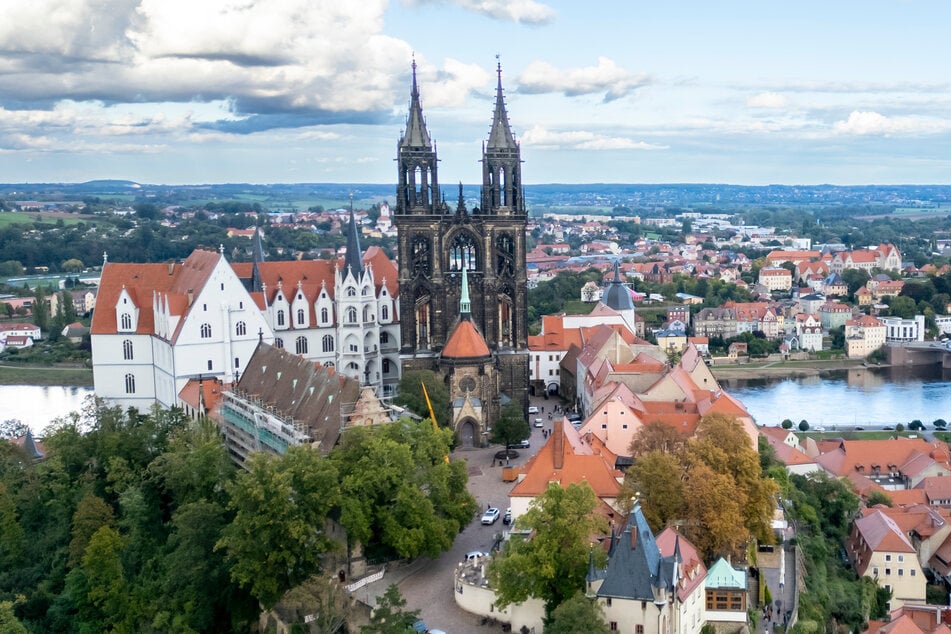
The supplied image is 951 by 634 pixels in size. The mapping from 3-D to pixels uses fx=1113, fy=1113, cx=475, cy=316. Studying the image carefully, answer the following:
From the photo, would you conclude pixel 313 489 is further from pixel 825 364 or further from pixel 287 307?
pixel 825 364

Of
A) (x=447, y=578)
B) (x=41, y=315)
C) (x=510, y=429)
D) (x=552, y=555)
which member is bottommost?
(x=447, y=578)

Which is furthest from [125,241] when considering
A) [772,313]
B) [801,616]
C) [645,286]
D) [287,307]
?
[801,616]

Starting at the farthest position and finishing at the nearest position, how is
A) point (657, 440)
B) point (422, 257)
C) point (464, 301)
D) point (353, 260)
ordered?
point (353, 260) < point (422, 257) < point (464, 301) < point (657, 440)

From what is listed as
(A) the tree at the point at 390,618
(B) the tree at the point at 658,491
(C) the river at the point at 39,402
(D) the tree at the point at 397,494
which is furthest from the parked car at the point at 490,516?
(C) the river at the point at 39,402

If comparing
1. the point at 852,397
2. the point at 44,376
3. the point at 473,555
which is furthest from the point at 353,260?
the point at 852,397

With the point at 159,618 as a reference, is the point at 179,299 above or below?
above

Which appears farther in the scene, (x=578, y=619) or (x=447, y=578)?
(x=447, y=578)

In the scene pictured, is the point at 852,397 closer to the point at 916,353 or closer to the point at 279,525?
the point at 916,353
